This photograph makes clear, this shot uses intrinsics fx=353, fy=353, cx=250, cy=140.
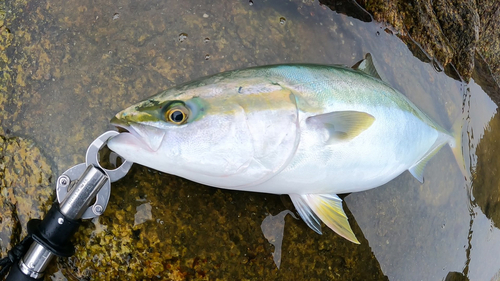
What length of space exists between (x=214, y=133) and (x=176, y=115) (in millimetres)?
192

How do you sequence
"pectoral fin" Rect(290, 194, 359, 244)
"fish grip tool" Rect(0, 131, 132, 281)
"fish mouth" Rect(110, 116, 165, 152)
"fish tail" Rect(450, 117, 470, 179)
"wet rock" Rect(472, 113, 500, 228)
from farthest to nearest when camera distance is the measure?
"wet rock" Rect(472, 113, 500, 228)
"fish tail" Rect(450, 117, 470, 179)
"pectoral fin" Rect(290, 194, 359, 244)
"fish grip tool" Rect(0, 131, 132, 281)
"fish mouth" Rect(110, 116, 165, 152)

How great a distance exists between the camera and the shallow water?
2.04m

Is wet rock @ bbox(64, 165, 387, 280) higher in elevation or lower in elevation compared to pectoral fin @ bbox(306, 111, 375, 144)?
lower

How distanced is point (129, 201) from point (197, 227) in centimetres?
42

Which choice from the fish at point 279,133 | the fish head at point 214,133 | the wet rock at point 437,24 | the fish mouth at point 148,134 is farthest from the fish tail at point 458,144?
the fish mouth at point 148,134

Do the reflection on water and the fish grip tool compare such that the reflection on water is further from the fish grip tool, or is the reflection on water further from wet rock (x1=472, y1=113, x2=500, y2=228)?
wet rock (x1=472, y1=113, x2=500, y2=228)

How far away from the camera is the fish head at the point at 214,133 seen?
63.9 inches

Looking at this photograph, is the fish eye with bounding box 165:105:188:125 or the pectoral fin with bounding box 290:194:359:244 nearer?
the fish eye with bounding box 165:105:188:125

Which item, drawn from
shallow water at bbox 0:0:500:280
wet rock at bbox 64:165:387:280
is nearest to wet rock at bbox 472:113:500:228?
shallow water at bbox 0:0:500:280

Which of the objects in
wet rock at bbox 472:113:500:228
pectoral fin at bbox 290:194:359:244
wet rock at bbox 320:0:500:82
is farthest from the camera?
wet rock at bbox 472:113:500:228

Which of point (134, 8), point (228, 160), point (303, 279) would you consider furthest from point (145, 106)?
point (303, 279)

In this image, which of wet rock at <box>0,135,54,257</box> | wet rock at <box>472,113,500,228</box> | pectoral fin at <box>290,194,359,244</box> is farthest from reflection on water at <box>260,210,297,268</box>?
wet rock at <box>472,113,500,228</box>

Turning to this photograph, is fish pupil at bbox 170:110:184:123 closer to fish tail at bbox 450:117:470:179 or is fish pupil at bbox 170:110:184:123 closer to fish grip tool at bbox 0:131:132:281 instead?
fish grip tool at bbox 0:131:132:281

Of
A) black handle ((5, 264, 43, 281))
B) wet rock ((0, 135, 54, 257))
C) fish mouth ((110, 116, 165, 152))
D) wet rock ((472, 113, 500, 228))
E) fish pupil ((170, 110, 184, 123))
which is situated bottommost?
wet rock ((472, 113, 500, 228))
